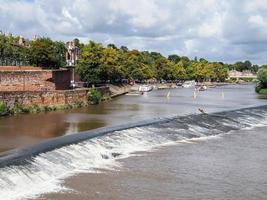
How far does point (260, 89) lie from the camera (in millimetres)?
81062

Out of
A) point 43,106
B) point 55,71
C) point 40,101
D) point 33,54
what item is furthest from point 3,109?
point 33,54

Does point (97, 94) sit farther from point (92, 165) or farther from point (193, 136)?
point (92, 165)

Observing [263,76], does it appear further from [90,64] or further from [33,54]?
[33,54]

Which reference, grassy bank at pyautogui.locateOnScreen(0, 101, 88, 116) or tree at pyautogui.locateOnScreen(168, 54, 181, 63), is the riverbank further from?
tree at pyautogui.locateOnScreen(168, 54, 181, 63)

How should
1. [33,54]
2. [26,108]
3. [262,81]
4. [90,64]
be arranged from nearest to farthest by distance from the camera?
[26,108] → [33,54] → [90,64] → [262,81]

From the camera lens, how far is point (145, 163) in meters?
19.8

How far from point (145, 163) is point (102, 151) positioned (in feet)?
8.19

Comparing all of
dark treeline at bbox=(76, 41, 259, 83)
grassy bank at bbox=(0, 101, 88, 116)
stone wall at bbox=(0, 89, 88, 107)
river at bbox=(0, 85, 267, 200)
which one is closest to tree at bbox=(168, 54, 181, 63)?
dark treeline at bbox=(76, 41, 259, 83)

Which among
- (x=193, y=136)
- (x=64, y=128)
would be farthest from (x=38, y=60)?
(x=193, y=136)

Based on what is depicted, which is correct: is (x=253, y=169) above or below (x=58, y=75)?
below

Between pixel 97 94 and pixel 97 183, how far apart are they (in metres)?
33.8

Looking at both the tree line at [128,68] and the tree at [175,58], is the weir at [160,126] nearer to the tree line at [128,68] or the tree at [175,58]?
the tree line at [128,68]

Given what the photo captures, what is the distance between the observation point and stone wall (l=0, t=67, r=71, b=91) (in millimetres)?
41750

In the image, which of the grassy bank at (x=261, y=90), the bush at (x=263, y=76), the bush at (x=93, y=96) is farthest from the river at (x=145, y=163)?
the grassy bank at (x=261, y=90)
